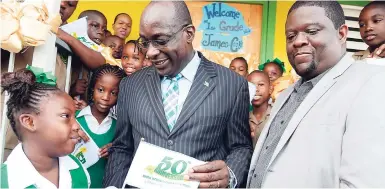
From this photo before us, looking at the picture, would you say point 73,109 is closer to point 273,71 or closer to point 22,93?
point 22,93

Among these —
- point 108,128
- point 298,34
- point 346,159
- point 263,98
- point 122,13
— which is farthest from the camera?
point 122,13

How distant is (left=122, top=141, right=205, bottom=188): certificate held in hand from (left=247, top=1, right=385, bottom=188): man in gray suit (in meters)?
0.34

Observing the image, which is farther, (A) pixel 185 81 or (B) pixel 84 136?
(B) pixel 84 136

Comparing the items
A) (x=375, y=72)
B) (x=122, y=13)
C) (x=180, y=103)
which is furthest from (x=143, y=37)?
(x=122, y=13)

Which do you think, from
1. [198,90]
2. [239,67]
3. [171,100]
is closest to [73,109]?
[171,100]

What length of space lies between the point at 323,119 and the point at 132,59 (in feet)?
7.69

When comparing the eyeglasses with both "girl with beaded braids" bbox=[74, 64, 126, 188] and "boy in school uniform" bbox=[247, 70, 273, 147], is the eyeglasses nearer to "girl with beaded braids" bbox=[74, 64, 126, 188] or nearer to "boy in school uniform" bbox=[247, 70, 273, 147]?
"girl with beaded braids" bbox=[74, 64, 126, 188]

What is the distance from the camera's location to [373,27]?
154 inches

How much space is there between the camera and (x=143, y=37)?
238cm

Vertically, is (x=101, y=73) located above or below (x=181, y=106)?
above

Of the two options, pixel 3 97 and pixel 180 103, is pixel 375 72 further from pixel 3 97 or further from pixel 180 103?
pixel 3 97

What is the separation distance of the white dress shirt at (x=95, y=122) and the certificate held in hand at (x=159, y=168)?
96cm

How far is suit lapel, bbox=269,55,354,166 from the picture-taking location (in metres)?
1.99

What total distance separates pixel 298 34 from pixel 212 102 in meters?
0.59
